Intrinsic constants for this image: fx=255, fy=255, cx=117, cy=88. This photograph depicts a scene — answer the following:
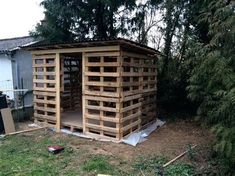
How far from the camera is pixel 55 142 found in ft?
21.0

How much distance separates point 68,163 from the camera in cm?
513

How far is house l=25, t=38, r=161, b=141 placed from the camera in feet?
20.7

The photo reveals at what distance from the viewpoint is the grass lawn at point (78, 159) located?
473cm

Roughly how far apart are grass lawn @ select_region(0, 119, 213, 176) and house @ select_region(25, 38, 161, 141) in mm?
660

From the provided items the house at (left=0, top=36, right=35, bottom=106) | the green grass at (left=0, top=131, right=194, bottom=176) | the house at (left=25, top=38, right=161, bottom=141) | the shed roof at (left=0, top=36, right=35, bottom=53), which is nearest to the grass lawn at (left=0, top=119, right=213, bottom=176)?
the green grass at (left=0, top=131, right=194, bottom=176)

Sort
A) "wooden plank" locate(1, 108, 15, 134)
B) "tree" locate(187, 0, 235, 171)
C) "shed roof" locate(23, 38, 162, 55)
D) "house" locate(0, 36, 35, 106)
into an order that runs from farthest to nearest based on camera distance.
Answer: "house" locate(0, 36, 35, 106)
"wooden plank" locate(1, 108, 15, 134)
"shed roof" locate(23, 38, 162, 55)
"tree" locate(187, 0, 235, 171)

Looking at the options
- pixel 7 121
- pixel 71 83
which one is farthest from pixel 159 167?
pixel 71 83

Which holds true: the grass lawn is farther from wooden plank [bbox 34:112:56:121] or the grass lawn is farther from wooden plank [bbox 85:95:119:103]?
wooden plank [bbox 85:95:119:103]

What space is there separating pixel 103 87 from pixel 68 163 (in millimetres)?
2271

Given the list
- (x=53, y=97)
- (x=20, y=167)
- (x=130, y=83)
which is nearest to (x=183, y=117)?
(x=130, y=83)

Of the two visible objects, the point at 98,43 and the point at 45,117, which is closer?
the point at 98,43

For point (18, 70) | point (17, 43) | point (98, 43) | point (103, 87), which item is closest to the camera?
point (98, 43)

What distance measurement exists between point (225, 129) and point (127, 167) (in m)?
2.04

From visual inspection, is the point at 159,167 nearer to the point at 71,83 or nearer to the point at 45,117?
the point at 45,117
